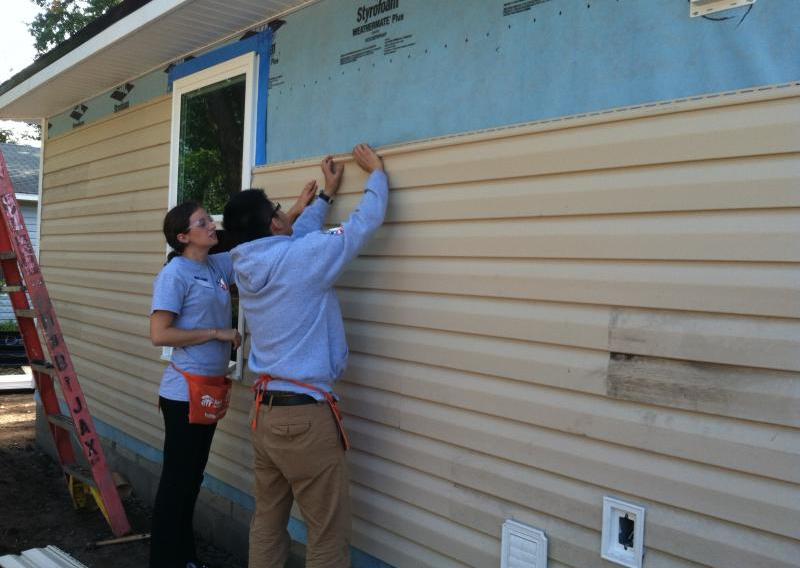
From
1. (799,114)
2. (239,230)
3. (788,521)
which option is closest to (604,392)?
(788,521)

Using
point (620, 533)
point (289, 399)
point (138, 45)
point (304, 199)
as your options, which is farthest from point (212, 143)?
point (620, 533)

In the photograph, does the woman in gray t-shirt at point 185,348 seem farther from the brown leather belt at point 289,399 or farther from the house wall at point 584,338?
the brown leather belt at point 289,399

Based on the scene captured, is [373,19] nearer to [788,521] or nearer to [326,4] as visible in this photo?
[326,4]

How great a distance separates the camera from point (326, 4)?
3.73m

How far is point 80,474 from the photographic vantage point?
4.82 metres

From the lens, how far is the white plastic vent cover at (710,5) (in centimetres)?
208

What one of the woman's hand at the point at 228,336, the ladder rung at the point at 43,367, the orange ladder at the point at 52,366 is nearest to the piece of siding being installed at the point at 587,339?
the woman's hand at the point at 228,336

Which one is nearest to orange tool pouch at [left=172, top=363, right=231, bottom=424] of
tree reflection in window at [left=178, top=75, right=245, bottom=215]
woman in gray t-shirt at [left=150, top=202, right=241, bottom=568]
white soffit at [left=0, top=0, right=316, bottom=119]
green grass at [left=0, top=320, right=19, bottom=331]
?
woman in gray t-shirt at [left=150, top=202, right=241, bottom=568]

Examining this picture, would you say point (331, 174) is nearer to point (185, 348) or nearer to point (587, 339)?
point (185, 348)

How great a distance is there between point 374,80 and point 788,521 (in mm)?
2449

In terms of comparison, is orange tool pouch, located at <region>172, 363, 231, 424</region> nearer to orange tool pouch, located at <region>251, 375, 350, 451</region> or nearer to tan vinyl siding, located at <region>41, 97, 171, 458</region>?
orange tool pouch, located at <region>251, 375, 350, 451</region>

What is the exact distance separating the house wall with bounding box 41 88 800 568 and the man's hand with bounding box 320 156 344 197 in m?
0.07

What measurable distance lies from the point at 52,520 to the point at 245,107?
10.5ft

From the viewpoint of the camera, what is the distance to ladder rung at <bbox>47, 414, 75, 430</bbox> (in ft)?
15.6
